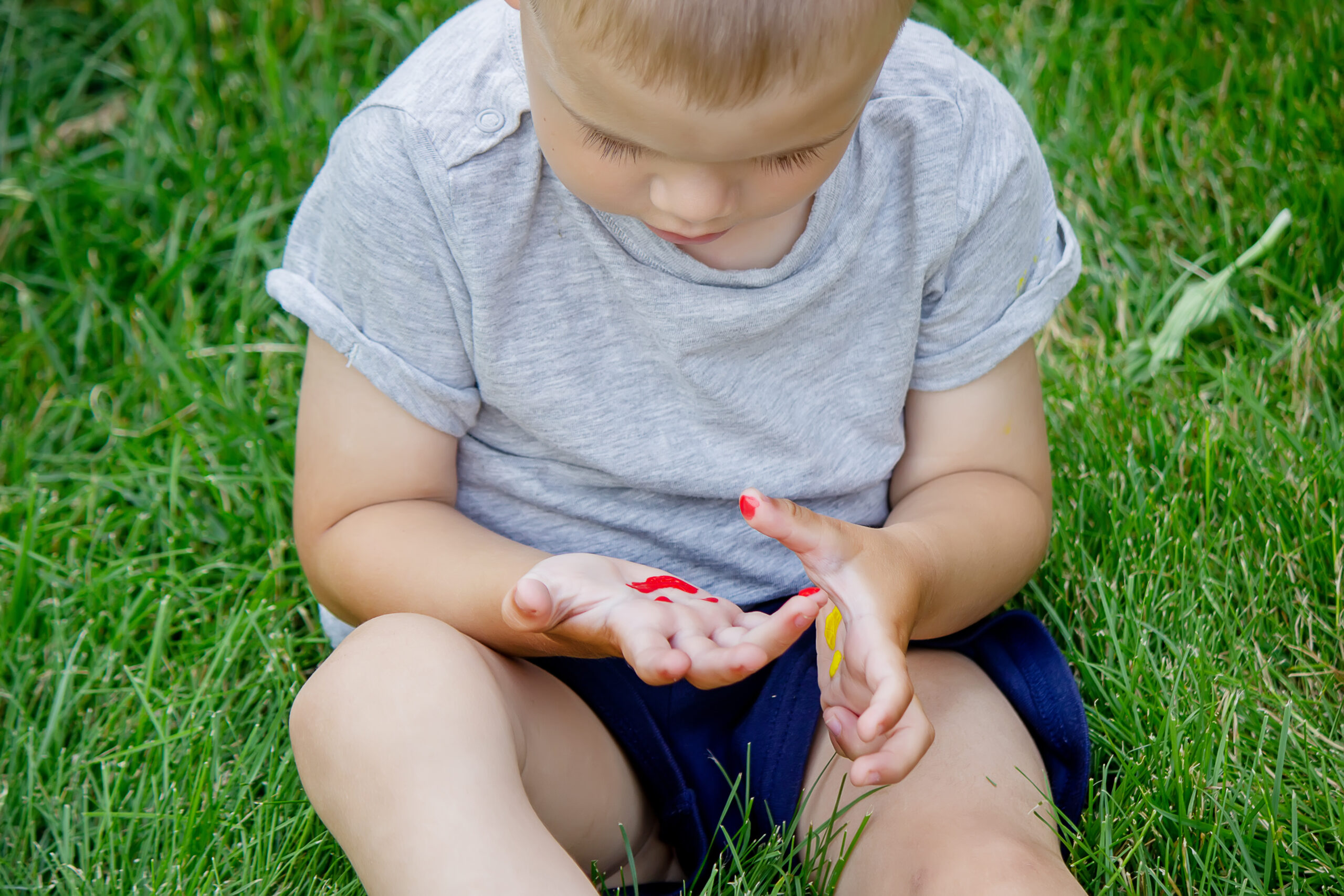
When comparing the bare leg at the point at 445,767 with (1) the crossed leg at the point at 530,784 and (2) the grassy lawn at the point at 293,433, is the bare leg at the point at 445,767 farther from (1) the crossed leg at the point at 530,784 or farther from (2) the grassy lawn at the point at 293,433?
(2) the grassy lawn at the point at 293,433

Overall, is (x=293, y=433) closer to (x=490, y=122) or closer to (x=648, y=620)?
(x=490, y=122)

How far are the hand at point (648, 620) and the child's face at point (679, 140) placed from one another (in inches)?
11.2

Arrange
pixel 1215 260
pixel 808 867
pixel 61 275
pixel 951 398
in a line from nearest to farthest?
pixel 808 867
pixel 951 398
pixel 1215 260
pixel 61 275

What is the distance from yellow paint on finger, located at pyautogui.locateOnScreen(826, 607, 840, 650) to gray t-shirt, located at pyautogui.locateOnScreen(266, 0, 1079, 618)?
0.72 feet

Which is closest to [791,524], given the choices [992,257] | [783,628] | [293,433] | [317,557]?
[783,628]

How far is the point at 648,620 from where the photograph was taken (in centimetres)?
101

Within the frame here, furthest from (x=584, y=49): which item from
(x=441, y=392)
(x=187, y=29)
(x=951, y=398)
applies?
(x=187, y=29)

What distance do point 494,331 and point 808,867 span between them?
1.78ft

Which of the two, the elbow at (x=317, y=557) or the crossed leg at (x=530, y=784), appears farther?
the elbow at (x=317, y=557)

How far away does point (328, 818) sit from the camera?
3.44ft

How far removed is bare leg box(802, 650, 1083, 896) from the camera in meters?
1.04

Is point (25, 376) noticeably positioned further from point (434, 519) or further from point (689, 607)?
point (689, 607)

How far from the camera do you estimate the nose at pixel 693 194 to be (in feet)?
2.98

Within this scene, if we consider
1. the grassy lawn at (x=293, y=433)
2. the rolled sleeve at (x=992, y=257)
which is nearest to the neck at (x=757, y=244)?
the rolled sleeve at (x=992, y=257)
